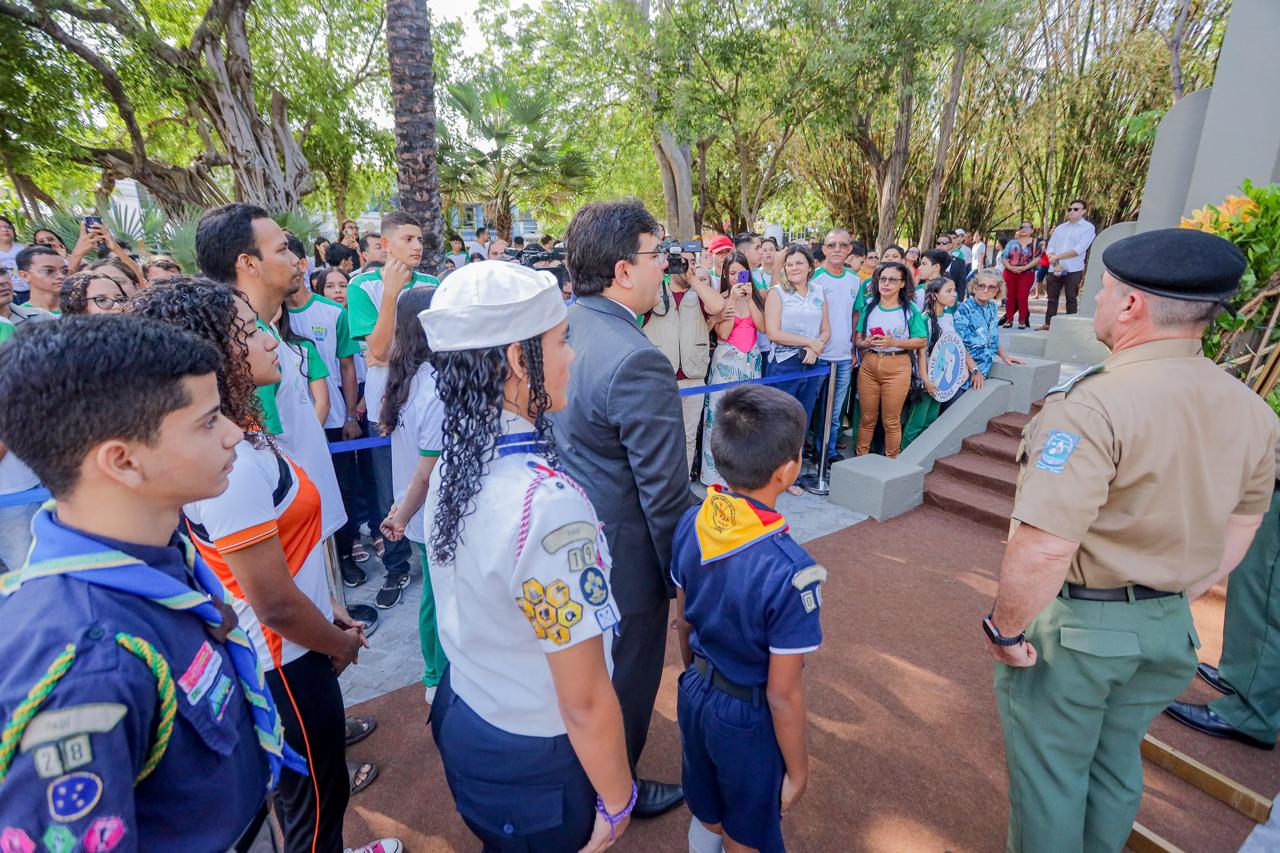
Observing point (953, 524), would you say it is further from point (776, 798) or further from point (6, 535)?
point (6, 535)

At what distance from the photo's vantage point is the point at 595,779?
1.31 metres

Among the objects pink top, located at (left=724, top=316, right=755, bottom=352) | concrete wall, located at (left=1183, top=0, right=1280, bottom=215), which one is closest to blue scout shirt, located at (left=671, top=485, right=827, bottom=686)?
pink top, located at (left=724, top=316, right=755, bottom=352)

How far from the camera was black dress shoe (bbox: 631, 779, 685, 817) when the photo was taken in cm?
249

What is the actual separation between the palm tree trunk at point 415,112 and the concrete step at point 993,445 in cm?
519

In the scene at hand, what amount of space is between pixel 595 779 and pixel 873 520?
434 cm

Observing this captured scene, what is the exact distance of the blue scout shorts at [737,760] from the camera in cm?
181

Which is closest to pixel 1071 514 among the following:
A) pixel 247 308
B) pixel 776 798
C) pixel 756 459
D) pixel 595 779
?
pixel 756 459

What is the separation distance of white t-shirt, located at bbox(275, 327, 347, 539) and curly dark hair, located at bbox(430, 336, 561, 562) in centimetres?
140

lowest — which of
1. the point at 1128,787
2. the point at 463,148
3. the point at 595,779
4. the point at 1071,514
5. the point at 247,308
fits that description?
the point at 1128,787

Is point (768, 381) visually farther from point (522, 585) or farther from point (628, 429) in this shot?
point (522, 585)

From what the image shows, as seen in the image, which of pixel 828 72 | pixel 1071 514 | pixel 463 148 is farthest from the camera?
pixel 463 148

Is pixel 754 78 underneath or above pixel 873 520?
above

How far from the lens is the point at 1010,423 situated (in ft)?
19.5

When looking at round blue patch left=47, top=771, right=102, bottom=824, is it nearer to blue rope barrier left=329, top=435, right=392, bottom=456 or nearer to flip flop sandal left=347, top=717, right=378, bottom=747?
flip flop sandal left=347, top=717, right=378, bottom=747
